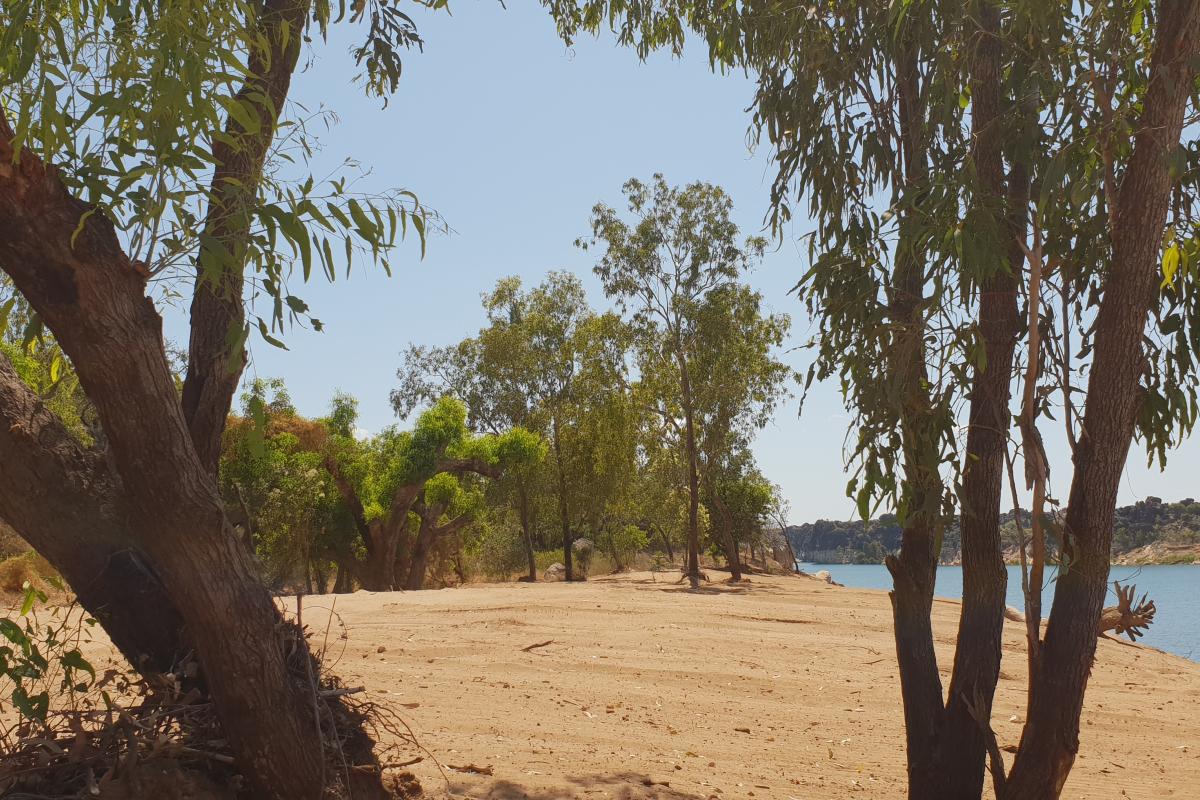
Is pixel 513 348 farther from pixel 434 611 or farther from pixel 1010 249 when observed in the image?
pixel 1010 249

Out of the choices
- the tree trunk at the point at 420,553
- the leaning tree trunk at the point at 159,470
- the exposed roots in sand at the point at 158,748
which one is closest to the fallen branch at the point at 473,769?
the exposed roots in sand at the point at 158,748

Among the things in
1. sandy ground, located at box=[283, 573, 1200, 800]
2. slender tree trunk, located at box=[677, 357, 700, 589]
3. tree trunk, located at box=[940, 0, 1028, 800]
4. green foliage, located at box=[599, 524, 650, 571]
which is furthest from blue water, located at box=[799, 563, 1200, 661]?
green foliage, located at box=[599, 524, 650, 571]

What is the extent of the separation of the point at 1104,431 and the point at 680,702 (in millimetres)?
3668

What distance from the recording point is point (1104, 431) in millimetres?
4379

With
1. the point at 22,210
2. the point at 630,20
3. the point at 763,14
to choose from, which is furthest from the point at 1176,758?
the point at 22,210

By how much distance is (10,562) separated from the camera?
11547mm

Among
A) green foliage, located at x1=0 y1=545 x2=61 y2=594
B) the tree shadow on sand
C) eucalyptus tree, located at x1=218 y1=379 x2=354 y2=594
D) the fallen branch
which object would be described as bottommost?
the tree shadow on sand

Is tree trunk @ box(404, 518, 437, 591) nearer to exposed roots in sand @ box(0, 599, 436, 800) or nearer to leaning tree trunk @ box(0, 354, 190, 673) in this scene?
exposed roots in sand @ box(0, 599, 436, 800)

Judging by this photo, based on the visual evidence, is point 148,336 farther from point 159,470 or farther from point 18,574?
point 18,574

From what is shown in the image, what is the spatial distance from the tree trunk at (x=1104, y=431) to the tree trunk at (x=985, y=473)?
12.6 inches

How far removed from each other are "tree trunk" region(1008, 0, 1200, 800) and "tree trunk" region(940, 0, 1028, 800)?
1.05 ft

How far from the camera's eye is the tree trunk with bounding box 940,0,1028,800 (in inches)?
187

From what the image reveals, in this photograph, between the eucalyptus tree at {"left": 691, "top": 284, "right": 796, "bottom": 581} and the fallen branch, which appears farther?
the eucalyptus tree at {"left": 691, "top": 284, "right": 796, "bottom": 581}

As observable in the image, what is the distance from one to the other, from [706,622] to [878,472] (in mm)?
6604
